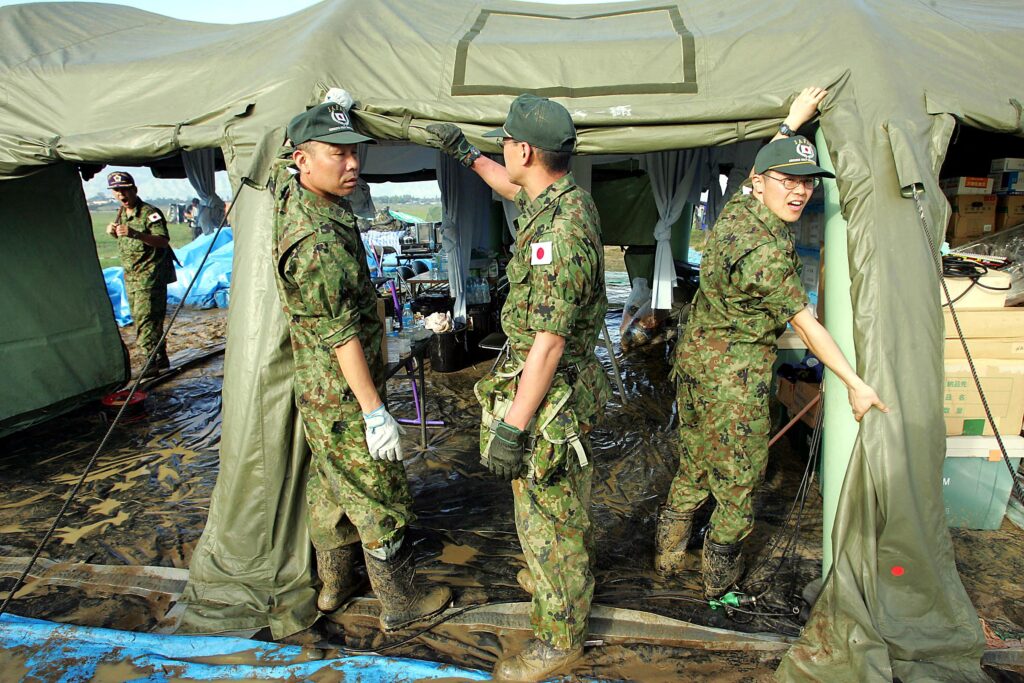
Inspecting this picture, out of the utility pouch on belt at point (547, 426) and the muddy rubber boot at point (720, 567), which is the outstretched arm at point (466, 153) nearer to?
the utility pouch on belt at point (547, 426)

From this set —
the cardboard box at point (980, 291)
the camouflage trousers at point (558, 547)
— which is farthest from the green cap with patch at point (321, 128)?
the cardboard box at point (980, 291)

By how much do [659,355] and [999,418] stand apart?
402 centimetres

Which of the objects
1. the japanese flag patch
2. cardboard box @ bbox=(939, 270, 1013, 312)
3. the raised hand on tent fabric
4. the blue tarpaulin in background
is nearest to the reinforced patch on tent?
the raised hand on tent fabric

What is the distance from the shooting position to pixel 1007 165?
15.0 ft

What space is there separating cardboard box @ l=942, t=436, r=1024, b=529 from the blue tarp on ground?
118 inches

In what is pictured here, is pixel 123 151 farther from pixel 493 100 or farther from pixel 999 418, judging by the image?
pixel 999 418

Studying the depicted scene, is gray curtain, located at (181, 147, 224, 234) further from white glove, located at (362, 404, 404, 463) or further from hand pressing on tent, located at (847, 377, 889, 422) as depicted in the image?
hand pressing on tent, located at (847, 377, 889, 422)

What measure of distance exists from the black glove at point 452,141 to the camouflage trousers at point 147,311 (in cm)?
455

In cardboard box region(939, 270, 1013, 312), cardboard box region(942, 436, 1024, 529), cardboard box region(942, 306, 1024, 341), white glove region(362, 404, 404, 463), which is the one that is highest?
cardboard box region(939, 270, 1013, 312)

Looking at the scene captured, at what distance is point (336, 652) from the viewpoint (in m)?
2.54

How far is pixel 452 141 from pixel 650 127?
1.02m

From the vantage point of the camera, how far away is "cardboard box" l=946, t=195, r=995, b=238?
4672 mm

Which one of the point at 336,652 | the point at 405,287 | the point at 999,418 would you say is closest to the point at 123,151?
the point at 336,652

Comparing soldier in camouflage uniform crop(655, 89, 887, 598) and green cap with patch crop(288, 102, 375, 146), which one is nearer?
green cap with patch crop(288, 102, 375, 146)
